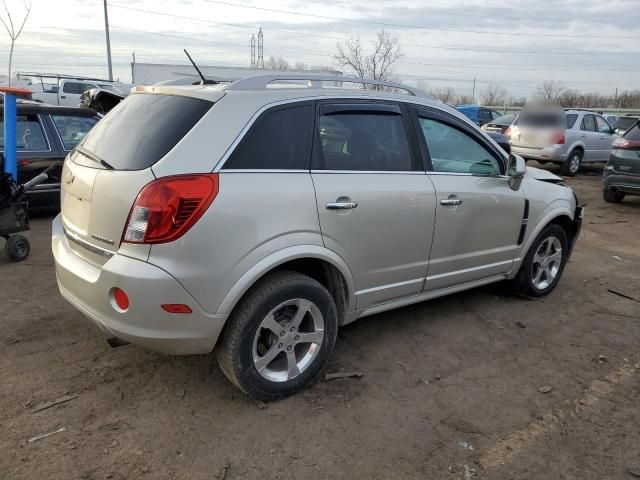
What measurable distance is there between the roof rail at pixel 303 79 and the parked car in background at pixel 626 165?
6.67 metres

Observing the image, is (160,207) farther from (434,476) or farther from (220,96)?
(434,476)

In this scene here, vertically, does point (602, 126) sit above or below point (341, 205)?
above

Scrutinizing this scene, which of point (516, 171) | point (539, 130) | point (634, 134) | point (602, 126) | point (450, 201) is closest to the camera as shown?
point (450, 201)

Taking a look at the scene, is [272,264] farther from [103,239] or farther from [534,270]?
[534,270]

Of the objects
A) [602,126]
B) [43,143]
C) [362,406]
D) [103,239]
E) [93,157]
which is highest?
[602,126]

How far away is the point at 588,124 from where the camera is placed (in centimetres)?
1431

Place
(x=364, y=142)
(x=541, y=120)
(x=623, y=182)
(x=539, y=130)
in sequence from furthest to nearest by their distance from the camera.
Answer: (x=541, y=120) → (x=539, y=130) → (x=623, y=182) → (x=364, y=142)

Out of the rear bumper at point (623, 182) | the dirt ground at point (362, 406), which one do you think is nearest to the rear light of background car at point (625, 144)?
the rear bumper at point (623, 182)

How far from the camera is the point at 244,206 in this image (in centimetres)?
276

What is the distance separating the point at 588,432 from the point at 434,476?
3.30 feet

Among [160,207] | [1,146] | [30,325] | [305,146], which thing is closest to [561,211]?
[305,146]

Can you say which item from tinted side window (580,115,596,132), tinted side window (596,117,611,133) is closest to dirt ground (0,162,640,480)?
tinted side window (580,115,596,132)

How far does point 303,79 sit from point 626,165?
780 centimetres

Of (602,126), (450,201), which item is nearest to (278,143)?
(450,201)
